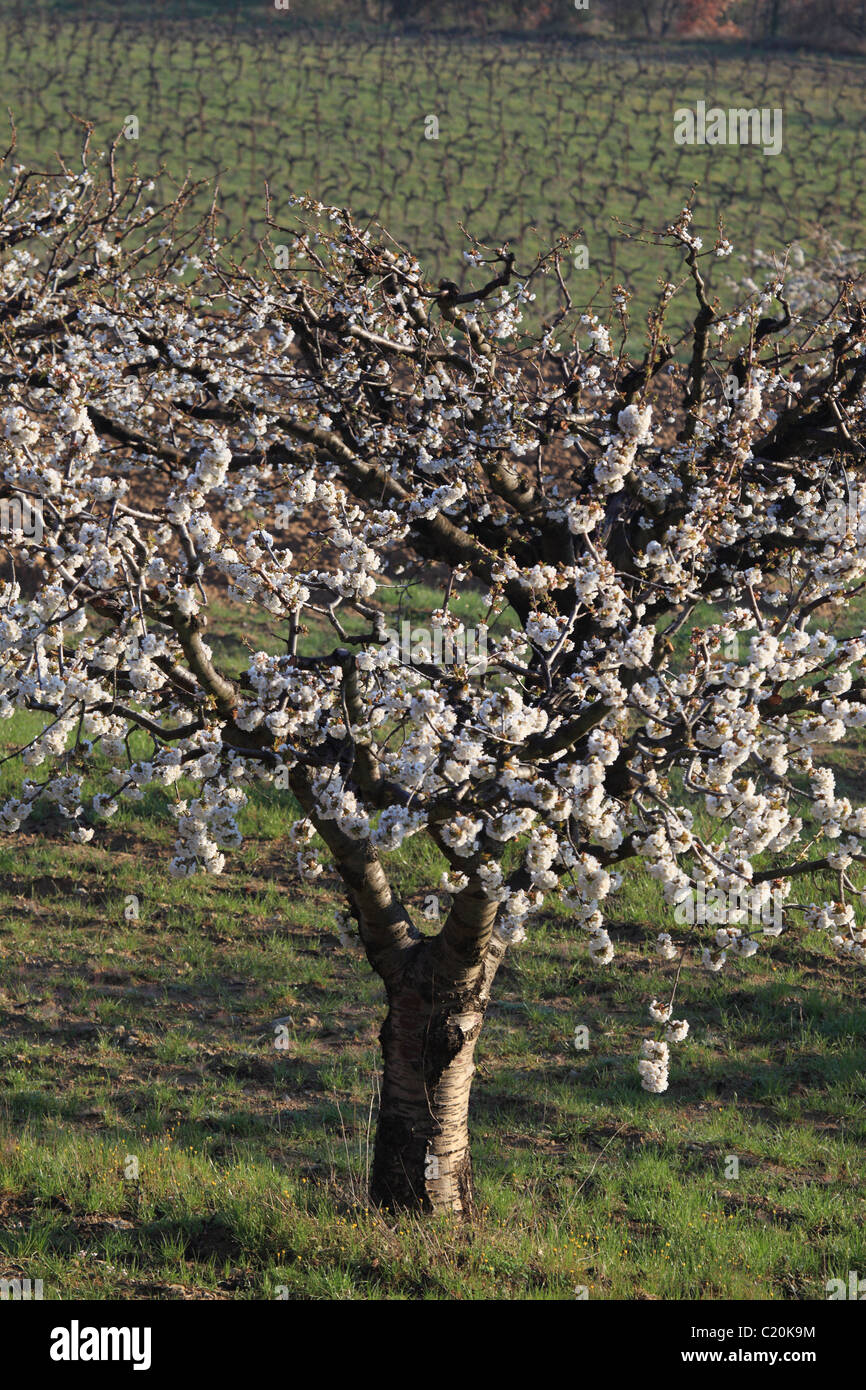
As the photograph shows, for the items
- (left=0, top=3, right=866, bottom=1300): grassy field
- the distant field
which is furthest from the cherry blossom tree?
the distant field

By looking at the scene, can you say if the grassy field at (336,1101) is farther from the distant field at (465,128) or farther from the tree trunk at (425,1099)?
the distant field at (465,128)

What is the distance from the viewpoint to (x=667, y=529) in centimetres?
657

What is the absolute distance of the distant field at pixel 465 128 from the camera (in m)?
30.3

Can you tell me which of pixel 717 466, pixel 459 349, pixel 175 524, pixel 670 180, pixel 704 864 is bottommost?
pixel 704 864

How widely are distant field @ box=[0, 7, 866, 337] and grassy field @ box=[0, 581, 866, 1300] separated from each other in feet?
54.6

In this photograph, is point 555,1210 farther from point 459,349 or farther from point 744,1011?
point 459,349

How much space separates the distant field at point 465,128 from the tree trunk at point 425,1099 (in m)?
19.5

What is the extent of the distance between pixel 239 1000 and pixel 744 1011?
374cm

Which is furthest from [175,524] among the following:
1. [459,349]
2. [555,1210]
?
[555,1210]

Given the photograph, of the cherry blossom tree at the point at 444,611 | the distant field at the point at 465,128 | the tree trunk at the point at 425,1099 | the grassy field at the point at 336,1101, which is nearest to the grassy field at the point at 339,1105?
the grassy field at the point at 336,1101

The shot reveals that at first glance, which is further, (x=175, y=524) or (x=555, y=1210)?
(x=555, y=1210)

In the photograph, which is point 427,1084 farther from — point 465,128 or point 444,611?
point 465,128

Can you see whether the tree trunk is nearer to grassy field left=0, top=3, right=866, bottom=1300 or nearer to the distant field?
grassy field left=0, top=3, right=866, bottom=1300

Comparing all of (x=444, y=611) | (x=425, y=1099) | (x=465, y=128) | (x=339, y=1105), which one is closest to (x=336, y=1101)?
(x=339, y=1105)
